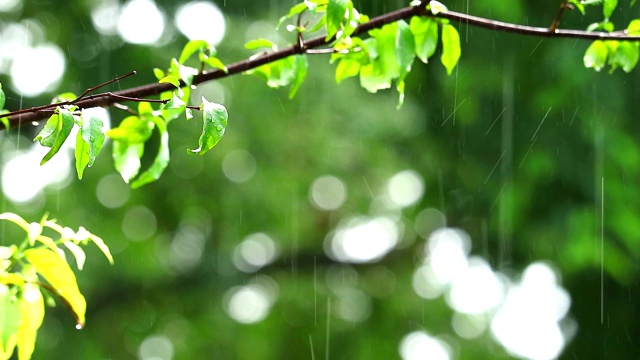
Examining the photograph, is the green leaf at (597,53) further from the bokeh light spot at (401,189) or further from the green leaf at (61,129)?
the bokeh light spot at (401,189)

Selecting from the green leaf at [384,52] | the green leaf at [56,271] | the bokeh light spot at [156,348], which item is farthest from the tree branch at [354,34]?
the bokeh light spot at [156,348]

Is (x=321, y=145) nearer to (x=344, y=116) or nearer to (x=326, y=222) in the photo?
(x=344, y=116)

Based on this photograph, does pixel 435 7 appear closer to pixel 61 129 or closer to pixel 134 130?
pixel 134 130

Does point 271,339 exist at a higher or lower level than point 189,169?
lower

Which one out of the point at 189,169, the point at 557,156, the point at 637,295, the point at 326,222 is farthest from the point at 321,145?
the point at 637,295

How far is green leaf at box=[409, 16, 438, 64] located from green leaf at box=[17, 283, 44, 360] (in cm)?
84

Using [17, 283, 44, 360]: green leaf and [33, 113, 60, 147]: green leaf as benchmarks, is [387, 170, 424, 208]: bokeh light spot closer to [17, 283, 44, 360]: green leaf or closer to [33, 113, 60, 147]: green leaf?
[17, 283, 44, 360]: green leaf

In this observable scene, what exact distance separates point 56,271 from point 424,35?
828 millimetres

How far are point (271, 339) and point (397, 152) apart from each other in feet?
7.34

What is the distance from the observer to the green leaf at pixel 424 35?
1660 millimetres

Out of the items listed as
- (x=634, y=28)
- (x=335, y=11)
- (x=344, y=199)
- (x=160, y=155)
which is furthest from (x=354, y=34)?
(x=344, y=199)

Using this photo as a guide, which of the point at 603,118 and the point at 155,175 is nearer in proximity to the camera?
the point at 155,175

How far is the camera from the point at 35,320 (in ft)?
4.51

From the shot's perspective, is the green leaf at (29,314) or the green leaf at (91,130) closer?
the green leaf at (91,130)
